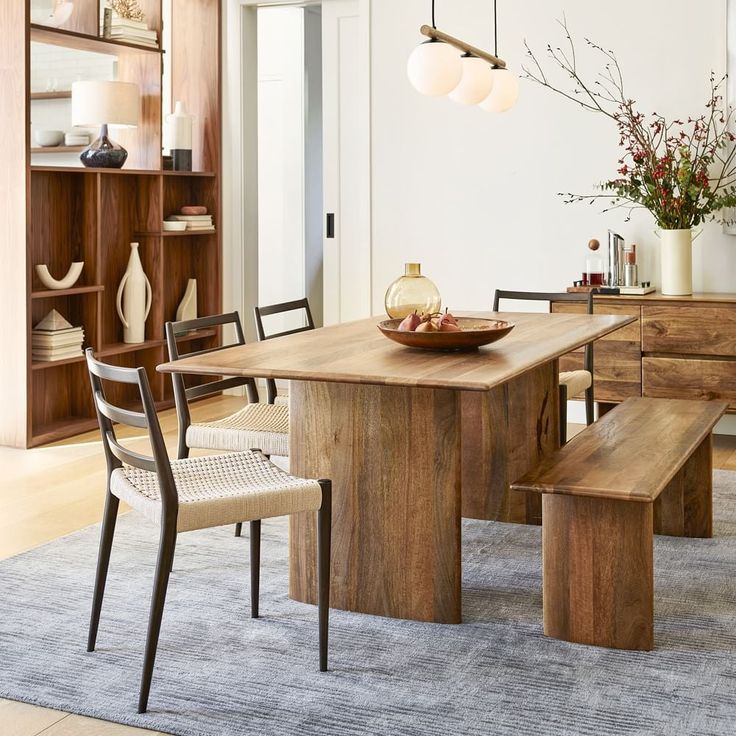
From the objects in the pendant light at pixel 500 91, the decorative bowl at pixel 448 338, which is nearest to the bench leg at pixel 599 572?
the decorative bowl at pixel 448 338

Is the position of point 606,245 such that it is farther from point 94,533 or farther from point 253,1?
point 94,533

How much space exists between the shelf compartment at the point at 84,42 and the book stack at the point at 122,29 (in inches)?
1.2

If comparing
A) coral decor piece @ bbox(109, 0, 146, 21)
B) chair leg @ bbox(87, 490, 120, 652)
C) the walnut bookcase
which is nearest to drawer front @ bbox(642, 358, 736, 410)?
the walnut bookcase

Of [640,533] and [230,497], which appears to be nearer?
[230,497]

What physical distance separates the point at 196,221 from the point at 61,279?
1.00 metres

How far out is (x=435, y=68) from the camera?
3.24 meters

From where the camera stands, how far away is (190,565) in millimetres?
3459

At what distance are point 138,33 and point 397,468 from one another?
3819 mm

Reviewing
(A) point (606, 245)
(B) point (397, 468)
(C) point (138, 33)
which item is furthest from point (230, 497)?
(C) point (138, 33)

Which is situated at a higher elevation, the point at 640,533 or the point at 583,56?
the point at 583,56

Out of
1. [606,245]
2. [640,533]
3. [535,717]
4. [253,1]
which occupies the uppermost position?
[253,1]

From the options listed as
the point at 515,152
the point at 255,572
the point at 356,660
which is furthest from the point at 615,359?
the point at 356,660

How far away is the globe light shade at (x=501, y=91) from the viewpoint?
374 cm

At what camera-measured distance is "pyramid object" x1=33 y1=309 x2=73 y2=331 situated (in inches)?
208
